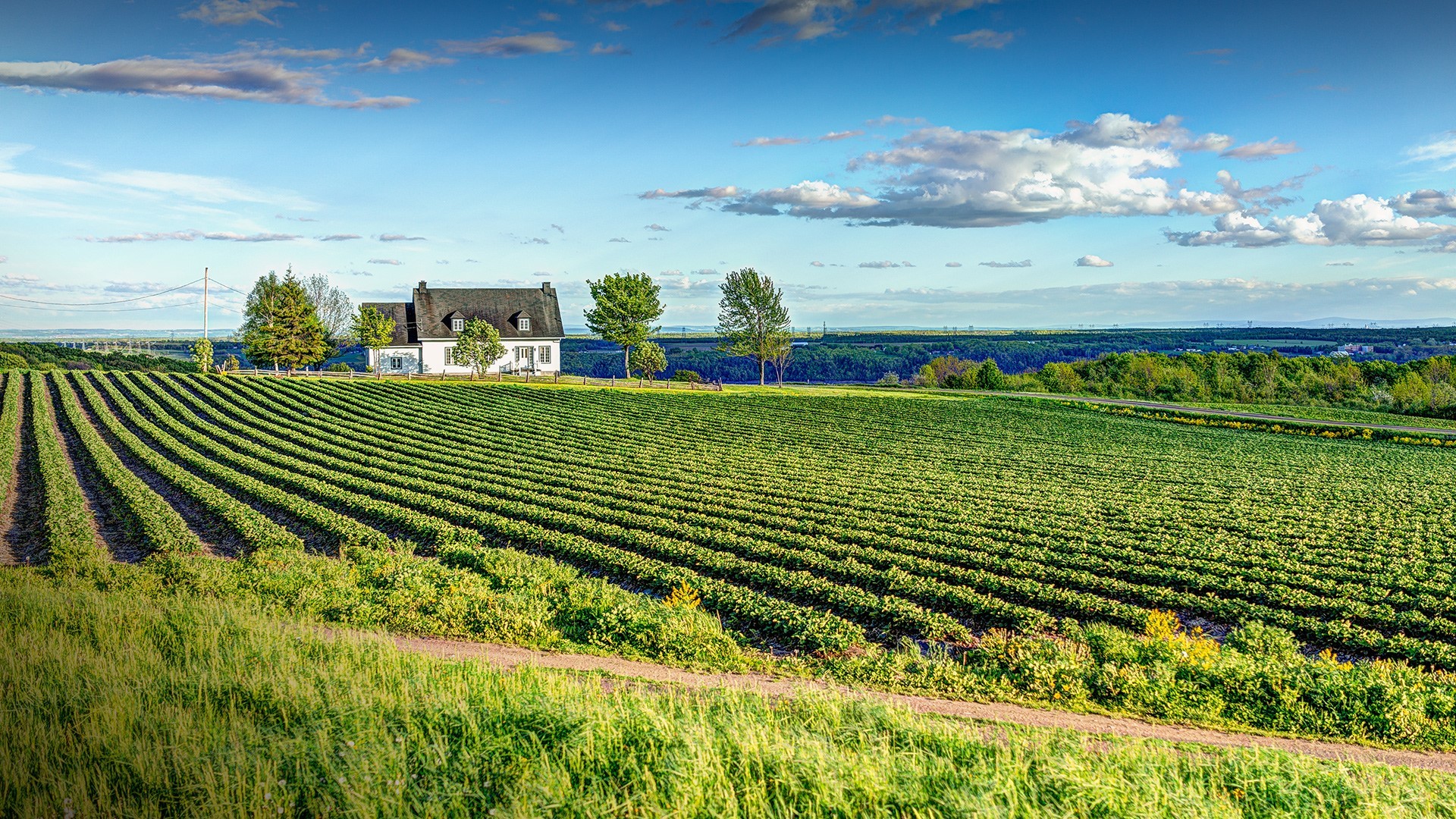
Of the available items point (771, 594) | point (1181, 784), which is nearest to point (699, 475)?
point (771, 594)

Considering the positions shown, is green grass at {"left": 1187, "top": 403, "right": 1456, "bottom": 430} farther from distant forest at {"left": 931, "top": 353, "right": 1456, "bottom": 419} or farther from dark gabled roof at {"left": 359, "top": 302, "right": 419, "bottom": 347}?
dark gabled roof at {"left": 359, "top": 302, "right": 419, "bottom": 347}

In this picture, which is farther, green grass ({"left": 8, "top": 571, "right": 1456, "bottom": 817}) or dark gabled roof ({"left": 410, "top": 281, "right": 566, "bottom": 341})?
dark gabled roof ({"left": 410, "top": 281, "right": 566, "bottom": 341})

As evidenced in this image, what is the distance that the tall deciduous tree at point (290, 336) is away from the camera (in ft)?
241

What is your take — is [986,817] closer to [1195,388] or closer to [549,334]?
[549,334]

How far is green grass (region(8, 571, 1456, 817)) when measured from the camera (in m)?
6.41

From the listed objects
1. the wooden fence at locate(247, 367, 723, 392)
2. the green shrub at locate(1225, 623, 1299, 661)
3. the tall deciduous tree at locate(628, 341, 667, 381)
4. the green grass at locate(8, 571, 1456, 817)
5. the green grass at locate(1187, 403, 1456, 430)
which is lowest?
the green shrub at locate(1225, 623, 1299, 661)

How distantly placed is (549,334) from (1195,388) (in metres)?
77.1

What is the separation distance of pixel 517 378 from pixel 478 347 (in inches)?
185

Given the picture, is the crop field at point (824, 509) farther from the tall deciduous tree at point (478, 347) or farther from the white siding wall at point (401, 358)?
the white siding wall at point (401, 358)

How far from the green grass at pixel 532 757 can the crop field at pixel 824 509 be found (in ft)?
17.6

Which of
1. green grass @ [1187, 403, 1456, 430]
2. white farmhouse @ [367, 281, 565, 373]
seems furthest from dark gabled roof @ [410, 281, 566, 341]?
green grass @ [1187, 403, 1456, 430]

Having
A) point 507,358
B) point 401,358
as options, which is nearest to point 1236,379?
point 507,358

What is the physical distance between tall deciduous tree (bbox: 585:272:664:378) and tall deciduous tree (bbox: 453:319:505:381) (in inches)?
367

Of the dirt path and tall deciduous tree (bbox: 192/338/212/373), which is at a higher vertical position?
tall deciduous tree (bbox: 192/338/212/373)
